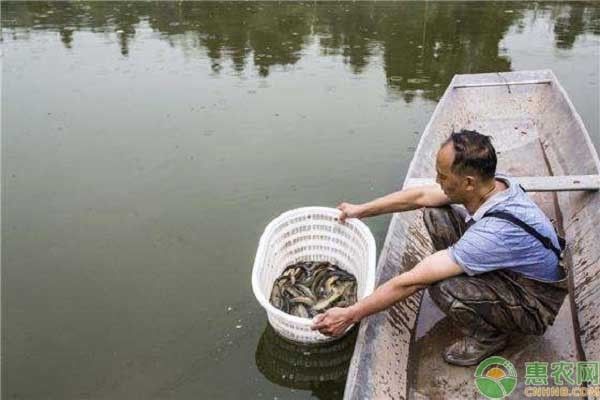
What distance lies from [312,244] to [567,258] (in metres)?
2.18

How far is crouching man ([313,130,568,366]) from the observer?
115 inches

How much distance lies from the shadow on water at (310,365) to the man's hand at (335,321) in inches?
30.9

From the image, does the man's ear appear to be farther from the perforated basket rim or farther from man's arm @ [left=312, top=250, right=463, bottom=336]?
the perforated basket rim

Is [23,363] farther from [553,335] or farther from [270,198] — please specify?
[553,335]

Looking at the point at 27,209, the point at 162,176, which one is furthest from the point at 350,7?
the point at 27,209

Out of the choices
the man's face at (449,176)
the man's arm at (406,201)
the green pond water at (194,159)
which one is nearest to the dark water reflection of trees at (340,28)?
the green pond water at (194,159)

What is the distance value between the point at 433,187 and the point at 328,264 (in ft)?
4.42

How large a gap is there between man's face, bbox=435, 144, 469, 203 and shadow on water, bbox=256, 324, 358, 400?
1647 millimetres

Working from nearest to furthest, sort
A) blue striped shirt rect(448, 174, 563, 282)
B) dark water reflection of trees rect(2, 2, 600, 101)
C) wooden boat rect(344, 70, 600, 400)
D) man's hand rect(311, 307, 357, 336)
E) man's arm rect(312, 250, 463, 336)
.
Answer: blue striped shirt rect(448, 174, 563, 282)
man's arm rect(312, 250, 463, 336)
man's hand rect(311, 307, 357, 336)
wooden boat rect(344, 70, 600, 400)
dark water reflection of trees rect(2, 2, 600, 101)

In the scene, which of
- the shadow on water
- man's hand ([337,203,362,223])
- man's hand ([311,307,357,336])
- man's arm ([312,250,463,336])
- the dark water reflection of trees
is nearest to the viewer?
man's arm ([312,250,463,336])

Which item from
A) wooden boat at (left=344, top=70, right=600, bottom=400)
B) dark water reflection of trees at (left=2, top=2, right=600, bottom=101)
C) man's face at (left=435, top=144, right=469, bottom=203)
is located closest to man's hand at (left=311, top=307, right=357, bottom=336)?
wooden boat at (left=344, top=70, right=600, bottom=400)

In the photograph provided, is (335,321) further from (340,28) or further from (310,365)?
(340,28)

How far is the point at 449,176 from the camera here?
303 cm

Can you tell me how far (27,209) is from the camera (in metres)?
6.35
